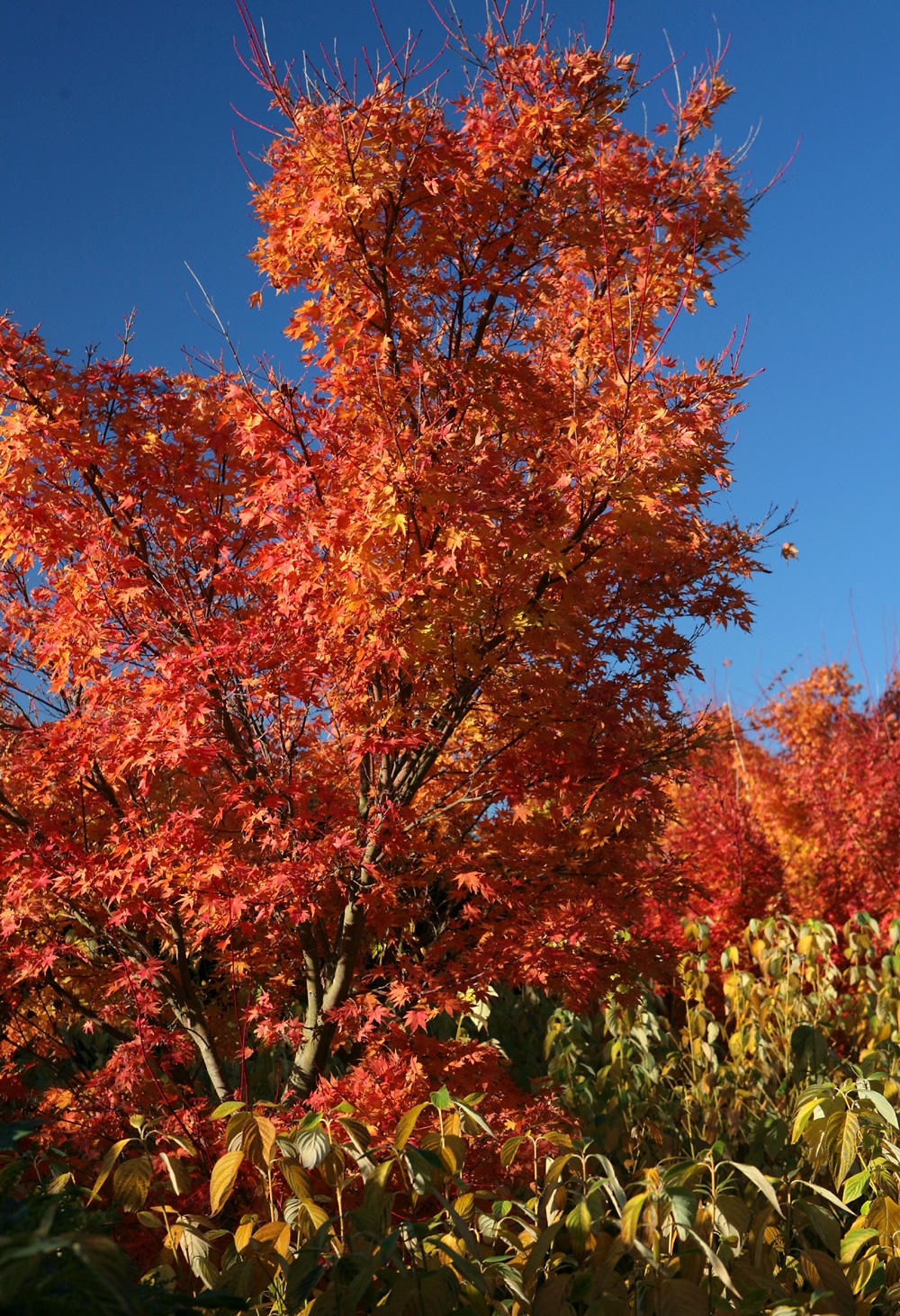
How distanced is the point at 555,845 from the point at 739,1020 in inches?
137

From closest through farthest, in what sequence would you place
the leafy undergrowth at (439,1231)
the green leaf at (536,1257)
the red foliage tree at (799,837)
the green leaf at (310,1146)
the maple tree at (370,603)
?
the leafy undergrowth at (439,1231) → the green leaf at (536,1257) → the green leaf at (310,1146) → the maple tree at (370,603) → the red foliage tree at (799,837)

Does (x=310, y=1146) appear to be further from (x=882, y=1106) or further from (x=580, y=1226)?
(x=882, y=1106)

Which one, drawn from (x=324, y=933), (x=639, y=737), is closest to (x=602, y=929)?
(x=639, y=737)

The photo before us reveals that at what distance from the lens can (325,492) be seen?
452 centimetres

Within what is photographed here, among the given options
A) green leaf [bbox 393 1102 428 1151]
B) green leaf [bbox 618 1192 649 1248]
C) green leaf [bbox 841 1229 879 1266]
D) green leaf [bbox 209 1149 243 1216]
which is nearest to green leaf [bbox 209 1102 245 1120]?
green leaf [bbox 209 1149 243 1216]

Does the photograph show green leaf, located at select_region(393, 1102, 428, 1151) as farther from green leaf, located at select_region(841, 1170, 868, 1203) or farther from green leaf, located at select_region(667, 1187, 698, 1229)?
green leaf, located at select_region(841, 1170, 868, 1203)

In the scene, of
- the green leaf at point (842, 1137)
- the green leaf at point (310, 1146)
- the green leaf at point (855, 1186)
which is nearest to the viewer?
the green leaf at point (310, 1146)

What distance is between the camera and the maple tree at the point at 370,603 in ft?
14.0

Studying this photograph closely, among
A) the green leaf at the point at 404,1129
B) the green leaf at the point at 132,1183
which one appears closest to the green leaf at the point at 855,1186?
the green leaf at the point at 404,1129

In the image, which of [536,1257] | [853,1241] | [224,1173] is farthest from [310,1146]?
[853,1241]

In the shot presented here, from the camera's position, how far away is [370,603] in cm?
412

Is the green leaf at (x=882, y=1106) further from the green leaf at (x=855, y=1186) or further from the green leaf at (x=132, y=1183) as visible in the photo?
the green leaf at (x=132, y=1183)

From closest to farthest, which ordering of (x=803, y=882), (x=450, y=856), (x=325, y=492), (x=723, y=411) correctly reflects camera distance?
(x=325, y=492) → (x=723, y=411) → (x=450, y=856) → (x=803, y=882)

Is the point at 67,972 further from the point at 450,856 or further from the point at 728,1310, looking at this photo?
the point at 728,1310
